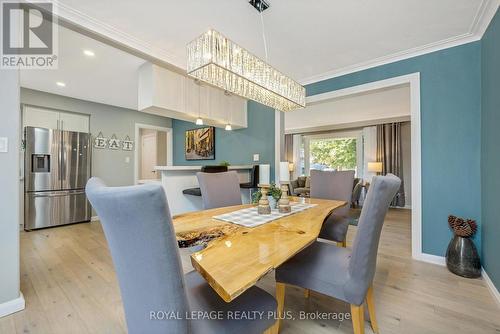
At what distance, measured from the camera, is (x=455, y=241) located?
2.19 meters

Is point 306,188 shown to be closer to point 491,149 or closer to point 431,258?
point 431,258

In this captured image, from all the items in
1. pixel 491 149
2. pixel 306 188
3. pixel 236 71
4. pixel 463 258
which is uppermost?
pixel 236 71

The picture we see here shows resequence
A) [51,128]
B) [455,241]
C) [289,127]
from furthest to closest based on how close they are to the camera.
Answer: [289,127], [51,128], [455,241]

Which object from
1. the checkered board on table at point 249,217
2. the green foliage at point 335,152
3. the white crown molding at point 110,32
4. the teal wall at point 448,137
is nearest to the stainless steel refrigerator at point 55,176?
the white crown molding at point 110,32

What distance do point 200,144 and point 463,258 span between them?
456cm

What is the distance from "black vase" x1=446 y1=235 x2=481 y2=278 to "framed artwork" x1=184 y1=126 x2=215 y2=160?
13.2ft

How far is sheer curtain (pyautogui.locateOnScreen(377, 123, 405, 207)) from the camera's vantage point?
19.0ft

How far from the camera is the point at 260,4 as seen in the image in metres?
1.84

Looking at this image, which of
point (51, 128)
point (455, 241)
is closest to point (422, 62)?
point (455, 241)

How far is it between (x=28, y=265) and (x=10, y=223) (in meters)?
1.13

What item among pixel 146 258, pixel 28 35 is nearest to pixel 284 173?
pixel 146 258

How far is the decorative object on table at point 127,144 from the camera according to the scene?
4828mm

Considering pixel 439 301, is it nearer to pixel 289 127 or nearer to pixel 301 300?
pixel 301 300

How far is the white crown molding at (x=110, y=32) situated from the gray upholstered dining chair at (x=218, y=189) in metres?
1.59
